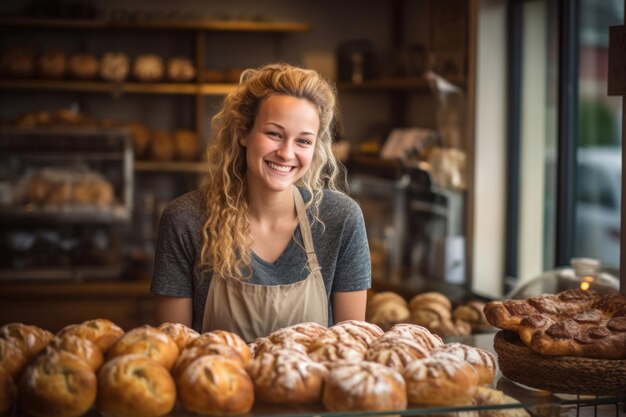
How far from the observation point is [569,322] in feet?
5.01

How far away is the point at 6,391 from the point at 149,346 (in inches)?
8.5

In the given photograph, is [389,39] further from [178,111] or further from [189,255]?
[189,255]

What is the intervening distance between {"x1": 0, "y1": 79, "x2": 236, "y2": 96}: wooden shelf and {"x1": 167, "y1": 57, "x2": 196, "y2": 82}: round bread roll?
50 mm

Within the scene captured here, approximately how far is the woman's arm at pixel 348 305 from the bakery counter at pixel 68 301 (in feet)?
8.88

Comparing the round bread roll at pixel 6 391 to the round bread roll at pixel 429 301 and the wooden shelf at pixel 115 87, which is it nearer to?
the round bread roll at pixel 429 301

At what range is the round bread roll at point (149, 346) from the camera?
1.34m

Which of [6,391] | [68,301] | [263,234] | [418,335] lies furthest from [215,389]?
[68,301]

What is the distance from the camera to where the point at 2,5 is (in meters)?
5.43

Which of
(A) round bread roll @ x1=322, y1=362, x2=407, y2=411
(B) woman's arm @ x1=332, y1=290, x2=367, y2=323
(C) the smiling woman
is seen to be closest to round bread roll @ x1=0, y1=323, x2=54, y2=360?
(A) round bread roll @ x1=322, y1=362, x2=407, y2=411

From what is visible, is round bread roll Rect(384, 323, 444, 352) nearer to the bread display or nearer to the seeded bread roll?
the seeded bread roll

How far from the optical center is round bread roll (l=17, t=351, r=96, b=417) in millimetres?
1234

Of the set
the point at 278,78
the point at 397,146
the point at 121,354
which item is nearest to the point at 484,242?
the point at 397,146

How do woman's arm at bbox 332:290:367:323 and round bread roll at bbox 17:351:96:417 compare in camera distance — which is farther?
woman's arm at bbox 332:290:367:323

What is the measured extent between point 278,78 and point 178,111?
3.76 metres
